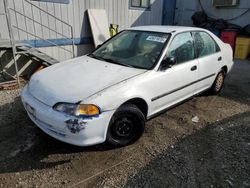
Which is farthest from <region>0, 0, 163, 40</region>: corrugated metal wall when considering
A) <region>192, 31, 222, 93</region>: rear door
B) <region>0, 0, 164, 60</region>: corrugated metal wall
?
<region>192, 31, 222, 93</region>: rear door

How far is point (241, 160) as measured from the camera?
286 centimetres

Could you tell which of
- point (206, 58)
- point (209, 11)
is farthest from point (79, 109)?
point (209, 11)

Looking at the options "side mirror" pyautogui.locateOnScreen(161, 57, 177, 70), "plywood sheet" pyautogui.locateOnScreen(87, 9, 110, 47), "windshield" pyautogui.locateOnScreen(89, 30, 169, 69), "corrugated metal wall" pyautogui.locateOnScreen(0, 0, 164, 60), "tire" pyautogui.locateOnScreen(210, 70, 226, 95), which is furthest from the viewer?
"plywood sheet" pyautogui.locateOnScreen(87, 9, 110, 47)

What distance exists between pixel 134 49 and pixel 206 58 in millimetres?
1392

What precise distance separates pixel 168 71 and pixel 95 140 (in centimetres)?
145

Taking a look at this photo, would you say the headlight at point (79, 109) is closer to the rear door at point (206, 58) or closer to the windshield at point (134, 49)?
the windshield at point (134, 49)

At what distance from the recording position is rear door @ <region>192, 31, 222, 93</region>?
396cm

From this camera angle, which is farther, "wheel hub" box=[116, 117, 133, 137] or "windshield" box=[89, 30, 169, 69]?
"windshield" box=[89, 30, 169, 69]

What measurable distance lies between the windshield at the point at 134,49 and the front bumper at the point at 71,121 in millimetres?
1019

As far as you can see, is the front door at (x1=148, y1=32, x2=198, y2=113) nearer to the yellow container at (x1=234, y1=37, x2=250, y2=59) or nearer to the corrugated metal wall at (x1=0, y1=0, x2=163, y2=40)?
the corrugated metal wall at (x1=0, y1=0, x2=163, y2=40)

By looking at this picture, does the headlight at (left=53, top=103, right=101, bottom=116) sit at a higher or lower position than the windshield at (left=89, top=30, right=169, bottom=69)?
lower

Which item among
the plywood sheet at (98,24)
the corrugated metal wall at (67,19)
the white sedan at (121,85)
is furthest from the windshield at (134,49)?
the plywood sheet at (98,24)

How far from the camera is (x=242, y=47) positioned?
8781 millimetres

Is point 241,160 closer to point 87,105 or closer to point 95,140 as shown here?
point 95,140
